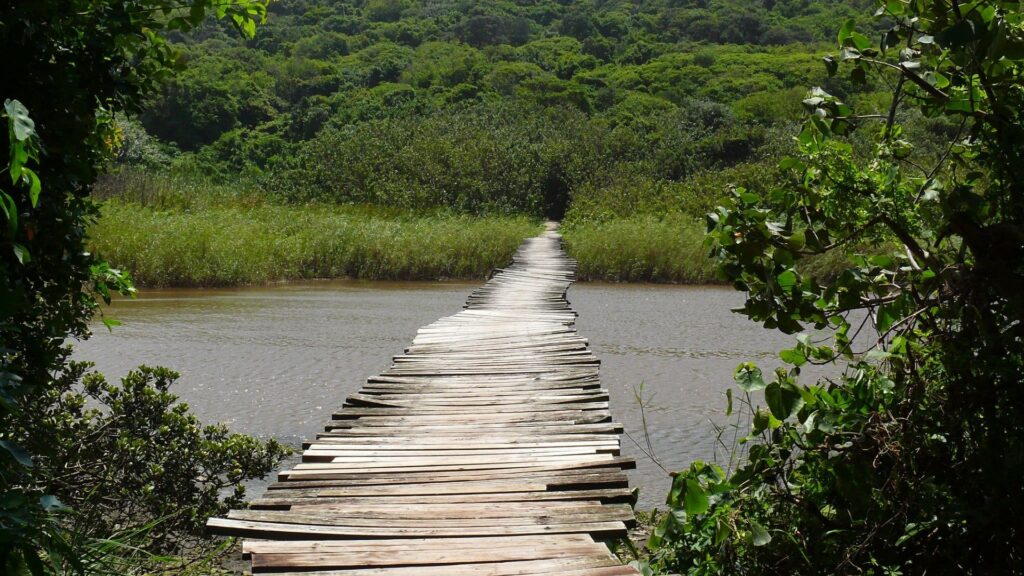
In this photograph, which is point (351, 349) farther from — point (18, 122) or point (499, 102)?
point (499, 102)

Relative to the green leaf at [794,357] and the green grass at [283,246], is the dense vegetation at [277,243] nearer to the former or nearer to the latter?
the green grass at [283,246]

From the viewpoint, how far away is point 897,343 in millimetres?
2820

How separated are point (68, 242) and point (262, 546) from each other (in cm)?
104

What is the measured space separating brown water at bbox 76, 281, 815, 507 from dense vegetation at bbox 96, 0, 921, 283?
2655 millimetres

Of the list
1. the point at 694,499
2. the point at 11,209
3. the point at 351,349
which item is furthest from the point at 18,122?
the point at 351,349

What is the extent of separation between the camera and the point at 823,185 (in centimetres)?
297

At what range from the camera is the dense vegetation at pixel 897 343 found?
257 cm

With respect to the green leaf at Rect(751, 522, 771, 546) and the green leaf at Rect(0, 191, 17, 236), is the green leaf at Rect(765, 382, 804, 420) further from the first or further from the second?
the green leaf at Rect(0, 191, 17, 236)

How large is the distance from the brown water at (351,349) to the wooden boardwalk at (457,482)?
1.06 m

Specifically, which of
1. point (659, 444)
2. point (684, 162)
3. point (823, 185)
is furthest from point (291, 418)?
point (684, 162)

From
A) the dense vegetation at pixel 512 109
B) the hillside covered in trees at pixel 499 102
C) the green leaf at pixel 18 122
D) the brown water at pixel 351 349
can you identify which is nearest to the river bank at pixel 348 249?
the dense vegetation at pixel 512 109

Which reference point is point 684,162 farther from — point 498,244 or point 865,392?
point 865,392

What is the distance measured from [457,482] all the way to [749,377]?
4.55ft

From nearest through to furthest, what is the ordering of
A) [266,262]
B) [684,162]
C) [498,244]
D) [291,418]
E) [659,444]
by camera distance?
1. [659,444]
2. [291,418]
3. [266,262]
4. [498,244]
5. [684,162]
